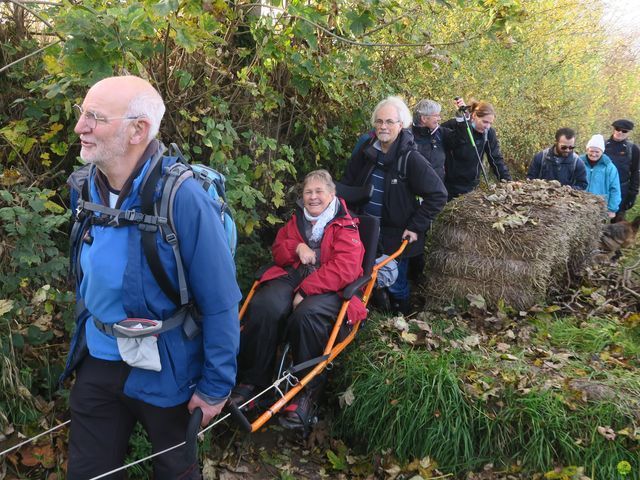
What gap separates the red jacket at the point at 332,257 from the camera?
3.90 m

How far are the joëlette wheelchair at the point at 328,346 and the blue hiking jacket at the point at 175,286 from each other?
0.76m

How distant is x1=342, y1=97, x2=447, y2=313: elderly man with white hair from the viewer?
4836mm

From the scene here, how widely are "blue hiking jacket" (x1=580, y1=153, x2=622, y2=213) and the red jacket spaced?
5290 millimetres

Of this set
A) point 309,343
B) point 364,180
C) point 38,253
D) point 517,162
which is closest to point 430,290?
point 364,180

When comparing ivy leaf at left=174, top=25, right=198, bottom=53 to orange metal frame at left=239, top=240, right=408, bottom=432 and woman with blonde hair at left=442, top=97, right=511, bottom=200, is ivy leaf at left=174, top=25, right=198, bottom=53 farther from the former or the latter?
woman with blonde hair at left=442, top=97, right=511, bottom=200

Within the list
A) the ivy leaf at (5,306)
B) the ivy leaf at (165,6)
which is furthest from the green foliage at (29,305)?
the ivy leaf at (165,6)

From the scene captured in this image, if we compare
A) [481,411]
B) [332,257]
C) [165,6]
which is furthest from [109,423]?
[481,411]

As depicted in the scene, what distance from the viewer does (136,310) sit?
211cm

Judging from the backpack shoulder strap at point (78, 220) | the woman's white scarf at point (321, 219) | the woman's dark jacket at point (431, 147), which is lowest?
the woman's white scarf at point (321, 219)

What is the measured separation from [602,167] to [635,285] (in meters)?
2.99

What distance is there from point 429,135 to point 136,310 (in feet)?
15.2

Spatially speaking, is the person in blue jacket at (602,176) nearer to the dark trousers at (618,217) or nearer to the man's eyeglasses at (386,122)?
the dark trousers at (618,217)

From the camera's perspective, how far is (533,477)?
337cm

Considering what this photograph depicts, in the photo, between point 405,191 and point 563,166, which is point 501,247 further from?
point 563,166
